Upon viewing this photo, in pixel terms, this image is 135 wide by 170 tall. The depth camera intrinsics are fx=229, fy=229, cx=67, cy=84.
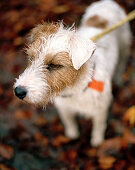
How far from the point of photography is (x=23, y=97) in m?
2.47

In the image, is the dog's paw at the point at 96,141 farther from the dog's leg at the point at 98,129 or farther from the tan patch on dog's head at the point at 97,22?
the tan patch on dog's head at the point at 97,22

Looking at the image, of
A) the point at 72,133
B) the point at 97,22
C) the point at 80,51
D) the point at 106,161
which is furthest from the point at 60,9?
the point at 106,161

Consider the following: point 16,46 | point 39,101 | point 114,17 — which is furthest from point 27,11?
point 39,101

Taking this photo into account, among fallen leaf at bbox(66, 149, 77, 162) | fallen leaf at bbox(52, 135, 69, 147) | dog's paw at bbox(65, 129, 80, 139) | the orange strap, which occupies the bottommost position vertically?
fallen leaf at bbox(66, 149, 77, 162)

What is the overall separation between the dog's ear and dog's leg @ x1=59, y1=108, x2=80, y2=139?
5.11ft

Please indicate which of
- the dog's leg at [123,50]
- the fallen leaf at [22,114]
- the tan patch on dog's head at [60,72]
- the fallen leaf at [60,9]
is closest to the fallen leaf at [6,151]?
the fallen leaf at [22,114]

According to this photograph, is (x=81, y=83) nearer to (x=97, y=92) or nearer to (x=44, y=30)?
(x=97, y=92)

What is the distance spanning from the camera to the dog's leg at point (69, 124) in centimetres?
382

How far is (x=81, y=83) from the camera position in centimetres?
287

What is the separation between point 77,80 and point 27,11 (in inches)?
152

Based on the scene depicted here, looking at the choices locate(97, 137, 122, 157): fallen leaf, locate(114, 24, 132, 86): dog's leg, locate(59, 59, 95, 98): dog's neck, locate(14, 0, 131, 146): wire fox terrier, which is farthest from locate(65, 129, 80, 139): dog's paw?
locate(114, 24, 132, 86): dog's leg

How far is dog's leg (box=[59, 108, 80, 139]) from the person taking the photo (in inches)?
150

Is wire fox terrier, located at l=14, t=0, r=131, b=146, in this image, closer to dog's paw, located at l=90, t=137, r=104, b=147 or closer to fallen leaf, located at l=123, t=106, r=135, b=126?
dog's paw, located at l=90, t=137, r=104, b=147

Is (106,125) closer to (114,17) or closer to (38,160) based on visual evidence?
(38,160)
